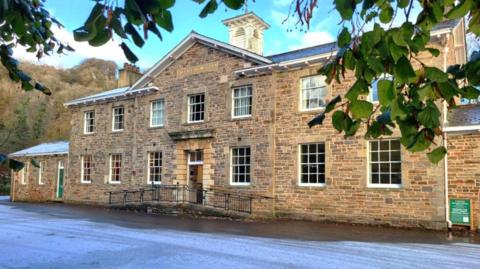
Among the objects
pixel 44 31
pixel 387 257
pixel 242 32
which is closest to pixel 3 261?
pixel 44 31

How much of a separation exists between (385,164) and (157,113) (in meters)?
12.8

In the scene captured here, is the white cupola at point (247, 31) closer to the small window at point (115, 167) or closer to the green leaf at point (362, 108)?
the small window at point (115, 167)

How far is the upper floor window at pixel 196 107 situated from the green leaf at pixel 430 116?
2004 cm

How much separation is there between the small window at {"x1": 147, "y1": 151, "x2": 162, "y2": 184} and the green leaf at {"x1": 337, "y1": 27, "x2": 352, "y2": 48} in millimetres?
21614

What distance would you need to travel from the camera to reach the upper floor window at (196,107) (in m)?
22.1

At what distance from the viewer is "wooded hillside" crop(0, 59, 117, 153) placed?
4522 cm

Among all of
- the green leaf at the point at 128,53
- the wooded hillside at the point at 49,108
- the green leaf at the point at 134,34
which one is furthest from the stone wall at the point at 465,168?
the wooded hillside at the point at 49,108

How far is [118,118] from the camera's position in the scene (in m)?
26.2

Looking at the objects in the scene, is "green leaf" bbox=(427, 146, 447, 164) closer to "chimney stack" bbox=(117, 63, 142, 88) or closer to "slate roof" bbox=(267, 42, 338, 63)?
"slate roof" bbox=(267, 42, 338, 63)

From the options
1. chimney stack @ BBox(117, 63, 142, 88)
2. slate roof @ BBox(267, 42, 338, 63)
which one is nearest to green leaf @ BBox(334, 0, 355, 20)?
slate roof @ BBox(267, 42, 338, 63)

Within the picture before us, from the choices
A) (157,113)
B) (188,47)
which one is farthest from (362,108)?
(157,113)

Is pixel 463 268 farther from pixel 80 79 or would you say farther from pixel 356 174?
pixel 80 79

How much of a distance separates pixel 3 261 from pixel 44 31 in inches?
226

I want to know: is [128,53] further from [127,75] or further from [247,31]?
[127,75]
